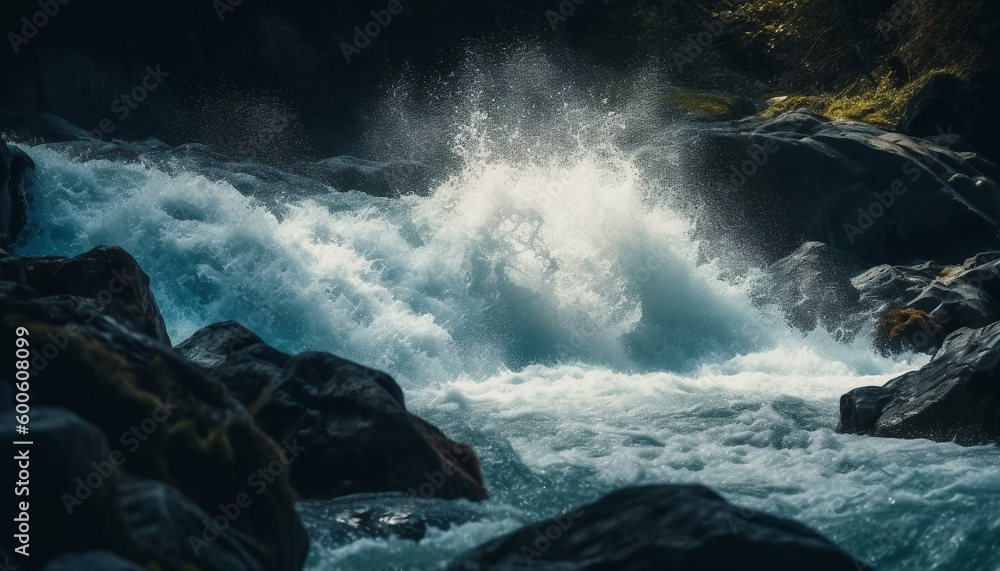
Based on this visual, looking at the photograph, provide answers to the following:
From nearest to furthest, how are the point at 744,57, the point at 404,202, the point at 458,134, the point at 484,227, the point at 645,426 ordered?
the point at 645,426 → the point at 484,227 → the point at 404,202 → the point at 458,134 → the point at 744,57

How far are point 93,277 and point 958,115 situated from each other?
1979 cm

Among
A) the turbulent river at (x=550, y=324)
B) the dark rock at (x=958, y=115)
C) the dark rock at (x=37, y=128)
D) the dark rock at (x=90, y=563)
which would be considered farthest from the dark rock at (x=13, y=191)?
the dark rock at (x=958, y=115)

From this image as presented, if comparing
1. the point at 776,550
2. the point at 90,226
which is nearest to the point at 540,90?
the point at 90,226

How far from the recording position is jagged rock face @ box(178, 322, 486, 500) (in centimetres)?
734

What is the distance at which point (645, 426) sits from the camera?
36.0 ft

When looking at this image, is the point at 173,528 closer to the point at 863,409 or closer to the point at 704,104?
the point at 863,409

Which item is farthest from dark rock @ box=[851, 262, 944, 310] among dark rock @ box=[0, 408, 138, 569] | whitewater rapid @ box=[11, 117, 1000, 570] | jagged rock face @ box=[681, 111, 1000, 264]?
dark rock @ box=[0, 408, 138, 569]

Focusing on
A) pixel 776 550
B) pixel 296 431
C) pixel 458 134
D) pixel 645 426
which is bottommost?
pixel 776 550

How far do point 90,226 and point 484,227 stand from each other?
6.54 m

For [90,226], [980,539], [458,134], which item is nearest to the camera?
[980,539]

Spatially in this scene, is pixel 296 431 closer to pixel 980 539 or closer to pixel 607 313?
pixel 980 539

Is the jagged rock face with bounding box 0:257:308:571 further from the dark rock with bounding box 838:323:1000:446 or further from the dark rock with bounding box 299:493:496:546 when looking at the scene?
the dark rock with bounding box 838:323:1000:446

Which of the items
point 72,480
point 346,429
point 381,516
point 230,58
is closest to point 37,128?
point 230,58

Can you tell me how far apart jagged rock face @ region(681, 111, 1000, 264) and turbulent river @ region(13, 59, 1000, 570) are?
1.53 metres
